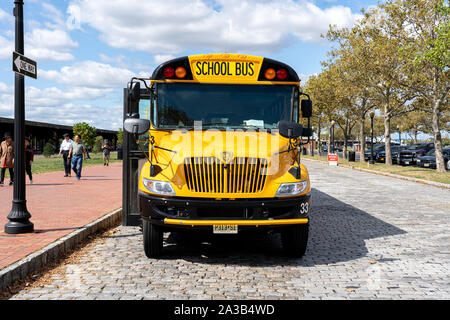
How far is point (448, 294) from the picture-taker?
15.8ft

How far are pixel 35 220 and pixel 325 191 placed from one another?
33.1 ft

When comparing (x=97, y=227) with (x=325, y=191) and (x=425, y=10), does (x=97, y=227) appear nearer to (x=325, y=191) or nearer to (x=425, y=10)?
(x=325, y=191)

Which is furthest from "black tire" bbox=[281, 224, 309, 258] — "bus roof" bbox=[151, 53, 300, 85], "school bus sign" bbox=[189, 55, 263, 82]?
"school bus sign" bbox=[189, 55, 263, 82]

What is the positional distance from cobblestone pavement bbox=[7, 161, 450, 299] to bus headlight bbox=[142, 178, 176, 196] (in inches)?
37.6

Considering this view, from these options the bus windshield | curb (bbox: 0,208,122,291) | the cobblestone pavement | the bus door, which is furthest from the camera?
the bus door

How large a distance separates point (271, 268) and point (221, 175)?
1336 mm

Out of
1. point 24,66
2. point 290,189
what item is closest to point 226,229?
point 290,189

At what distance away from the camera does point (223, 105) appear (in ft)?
22.0

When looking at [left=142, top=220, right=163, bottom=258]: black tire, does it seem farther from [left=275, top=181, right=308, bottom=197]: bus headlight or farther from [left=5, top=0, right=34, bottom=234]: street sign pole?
[left=5, top=0, right=34, bottom=234]: street sign pole

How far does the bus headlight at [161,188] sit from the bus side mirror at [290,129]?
5.57 feet

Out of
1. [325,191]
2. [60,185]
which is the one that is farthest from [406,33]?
[60,185]

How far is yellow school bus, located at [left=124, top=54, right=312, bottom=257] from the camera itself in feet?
18.9

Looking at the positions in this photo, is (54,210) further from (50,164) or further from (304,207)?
(50,164)

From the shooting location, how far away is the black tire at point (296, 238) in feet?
20.1
